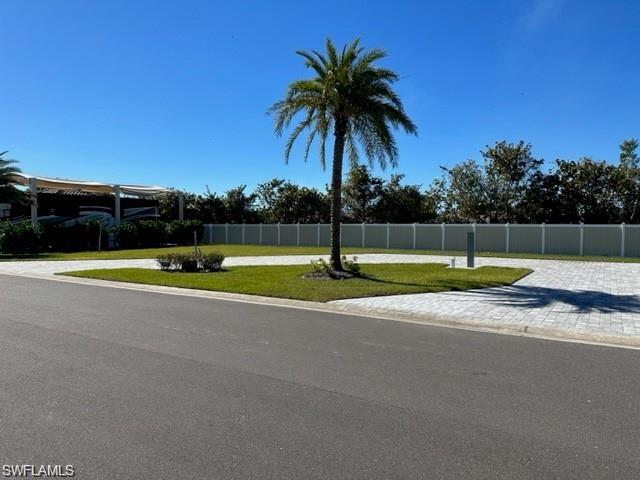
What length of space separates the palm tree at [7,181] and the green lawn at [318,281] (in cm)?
1644

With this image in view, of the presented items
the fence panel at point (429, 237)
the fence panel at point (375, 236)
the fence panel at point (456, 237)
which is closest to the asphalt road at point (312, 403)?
the fence panel at point (456, 237)

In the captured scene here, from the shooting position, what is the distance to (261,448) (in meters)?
3.90

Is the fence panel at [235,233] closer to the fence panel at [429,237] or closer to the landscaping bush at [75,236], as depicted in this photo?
the landscaping bush at [75,236]

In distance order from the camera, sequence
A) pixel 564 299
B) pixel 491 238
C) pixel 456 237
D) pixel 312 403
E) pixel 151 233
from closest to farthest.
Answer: pixel 312 403, pixel 564 299, pixel 491 238, pixel 456 237, pixel 151 233

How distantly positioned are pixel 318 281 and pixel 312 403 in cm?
1022

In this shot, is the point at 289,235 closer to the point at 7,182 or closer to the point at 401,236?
the point at 401,236

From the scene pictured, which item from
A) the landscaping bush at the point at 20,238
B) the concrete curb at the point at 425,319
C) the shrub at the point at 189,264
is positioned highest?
the landscaping bush at the point at 20,238

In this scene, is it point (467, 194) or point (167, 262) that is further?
point (467, 194)

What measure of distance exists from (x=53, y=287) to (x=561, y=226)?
86.3ft

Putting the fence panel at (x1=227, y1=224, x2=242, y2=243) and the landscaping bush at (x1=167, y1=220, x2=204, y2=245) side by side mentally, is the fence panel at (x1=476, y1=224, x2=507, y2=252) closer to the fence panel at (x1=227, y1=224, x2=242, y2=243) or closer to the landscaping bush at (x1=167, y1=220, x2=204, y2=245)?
the fence panel at (x1=227, y1=224, x2=242, y2=243)

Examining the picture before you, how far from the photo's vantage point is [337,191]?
1641cm

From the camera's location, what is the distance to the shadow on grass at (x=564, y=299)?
1080cm

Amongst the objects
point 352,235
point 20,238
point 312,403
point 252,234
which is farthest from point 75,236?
point 312,403

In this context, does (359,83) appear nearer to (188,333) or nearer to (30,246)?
(188,333)
